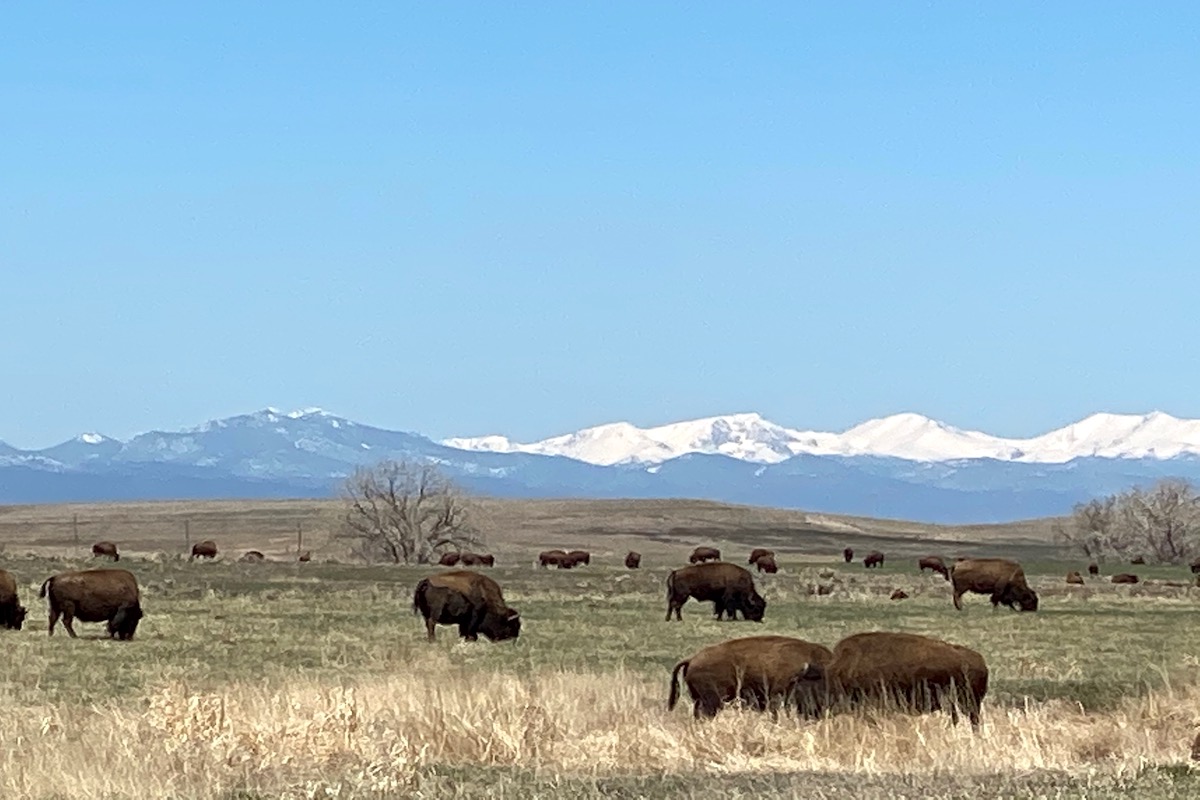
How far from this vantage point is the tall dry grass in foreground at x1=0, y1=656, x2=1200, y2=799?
1468cm

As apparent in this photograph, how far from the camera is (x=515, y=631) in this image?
108 feet

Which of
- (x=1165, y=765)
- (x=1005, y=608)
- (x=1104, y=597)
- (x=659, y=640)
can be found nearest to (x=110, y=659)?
(x=659, y=640)

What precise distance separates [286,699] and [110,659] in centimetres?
920

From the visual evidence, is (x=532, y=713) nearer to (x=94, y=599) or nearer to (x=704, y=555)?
(x=94, y=599)

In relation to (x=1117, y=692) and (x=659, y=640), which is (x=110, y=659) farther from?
(x=1117, y=692)

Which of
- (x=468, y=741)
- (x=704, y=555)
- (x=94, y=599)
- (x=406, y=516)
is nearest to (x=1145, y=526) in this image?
(x=704, y=555)

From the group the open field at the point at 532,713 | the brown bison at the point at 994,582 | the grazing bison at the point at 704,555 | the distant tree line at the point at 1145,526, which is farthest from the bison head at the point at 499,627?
the distant tree line at the point at 1145,526

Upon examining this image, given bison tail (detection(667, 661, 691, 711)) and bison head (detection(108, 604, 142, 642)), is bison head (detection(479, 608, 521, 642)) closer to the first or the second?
bison head (detection(108, 604, 142, 642))

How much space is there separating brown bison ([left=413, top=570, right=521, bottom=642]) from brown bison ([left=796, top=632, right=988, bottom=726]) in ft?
46.8

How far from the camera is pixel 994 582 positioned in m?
45.3

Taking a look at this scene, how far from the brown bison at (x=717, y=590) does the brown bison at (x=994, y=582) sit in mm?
7329

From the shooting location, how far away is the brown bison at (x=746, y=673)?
63.3 ft

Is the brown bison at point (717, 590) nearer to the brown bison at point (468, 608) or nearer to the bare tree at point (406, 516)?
the brown bison at point (468, 608)

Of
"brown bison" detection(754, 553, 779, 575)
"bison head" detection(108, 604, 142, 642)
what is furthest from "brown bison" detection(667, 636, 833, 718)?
"brown bison" detection(754, 553, 779, 575)
